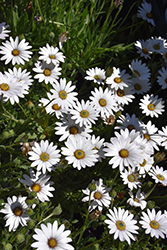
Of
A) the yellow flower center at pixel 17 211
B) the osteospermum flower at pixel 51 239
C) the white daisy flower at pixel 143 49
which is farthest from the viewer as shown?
the white daisy flower at pixel 143 49

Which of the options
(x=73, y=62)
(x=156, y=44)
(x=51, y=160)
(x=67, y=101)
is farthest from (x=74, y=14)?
(x=51, y=160)

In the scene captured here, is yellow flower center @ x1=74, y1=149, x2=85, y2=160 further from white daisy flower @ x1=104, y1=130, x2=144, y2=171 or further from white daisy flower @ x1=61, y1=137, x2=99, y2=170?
white daisy flower @ x1=104, y1=130, x2=144, y2=171

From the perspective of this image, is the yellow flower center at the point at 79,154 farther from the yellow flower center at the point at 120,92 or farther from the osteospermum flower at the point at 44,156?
the yellow flower center at the point at 120,92

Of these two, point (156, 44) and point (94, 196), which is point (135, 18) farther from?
point (94, 196)

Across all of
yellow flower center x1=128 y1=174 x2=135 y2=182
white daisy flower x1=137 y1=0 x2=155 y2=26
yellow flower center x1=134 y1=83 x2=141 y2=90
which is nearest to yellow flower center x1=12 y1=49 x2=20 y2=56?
yellow flower center x1=134 y1=83 x2=141 y2=90

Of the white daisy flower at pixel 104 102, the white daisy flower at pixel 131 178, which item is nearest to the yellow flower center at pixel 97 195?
the white daisy flower at pixel 131 178

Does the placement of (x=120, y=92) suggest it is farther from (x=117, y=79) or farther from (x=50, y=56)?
(x=50, y=56)
